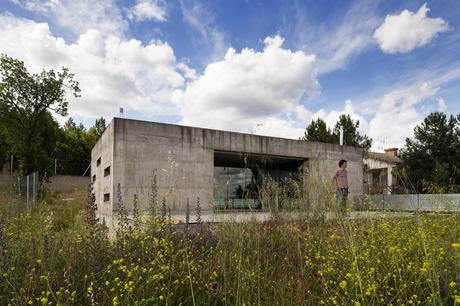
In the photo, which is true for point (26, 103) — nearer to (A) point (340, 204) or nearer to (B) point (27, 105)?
(B) point (27, 105)

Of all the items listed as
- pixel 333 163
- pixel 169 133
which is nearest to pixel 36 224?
pixel 169 133

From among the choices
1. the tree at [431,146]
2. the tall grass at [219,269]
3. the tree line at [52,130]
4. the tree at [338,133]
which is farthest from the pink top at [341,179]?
the tree at [431,146]

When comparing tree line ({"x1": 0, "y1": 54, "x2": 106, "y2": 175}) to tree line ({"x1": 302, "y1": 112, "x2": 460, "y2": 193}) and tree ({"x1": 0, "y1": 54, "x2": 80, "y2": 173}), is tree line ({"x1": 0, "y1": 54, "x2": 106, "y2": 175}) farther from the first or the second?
tree line ({"x1": 302, "y1": 112, "x2": 460, "y2": 193})

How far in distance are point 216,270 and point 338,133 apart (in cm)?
2507

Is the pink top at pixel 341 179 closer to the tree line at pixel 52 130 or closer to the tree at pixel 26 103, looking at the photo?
the tree line at pixel 52 130

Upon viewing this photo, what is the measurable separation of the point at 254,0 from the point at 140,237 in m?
5.58

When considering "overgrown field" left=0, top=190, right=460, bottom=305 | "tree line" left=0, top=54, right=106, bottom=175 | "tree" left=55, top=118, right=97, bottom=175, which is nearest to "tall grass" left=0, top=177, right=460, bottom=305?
"overgrown field" left=0, top=190, right=460, bottom=305

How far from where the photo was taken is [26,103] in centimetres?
2139

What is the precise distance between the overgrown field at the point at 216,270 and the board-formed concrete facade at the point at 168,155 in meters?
5.24

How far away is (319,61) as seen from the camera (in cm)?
870

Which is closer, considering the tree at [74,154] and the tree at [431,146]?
the tree at [431,146]

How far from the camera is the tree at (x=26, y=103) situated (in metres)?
20.6

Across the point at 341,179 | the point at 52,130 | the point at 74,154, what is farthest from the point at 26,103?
the point at 341,179

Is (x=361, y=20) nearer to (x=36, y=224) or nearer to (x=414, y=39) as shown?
(x=414, y=39)
